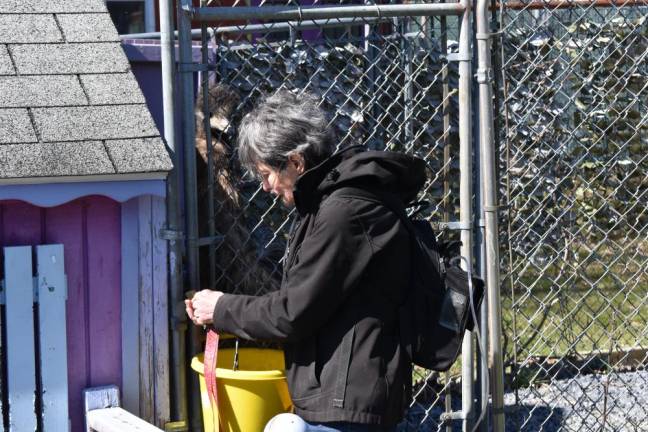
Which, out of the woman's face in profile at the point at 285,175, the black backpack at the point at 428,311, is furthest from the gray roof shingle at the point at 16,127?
the black backpack at the point at 428,311

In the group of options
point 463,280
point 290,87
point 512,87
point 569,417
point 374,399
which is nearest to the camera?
point 374,399

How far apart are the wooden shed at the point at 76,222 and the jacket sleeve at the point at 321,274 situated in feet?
2.18

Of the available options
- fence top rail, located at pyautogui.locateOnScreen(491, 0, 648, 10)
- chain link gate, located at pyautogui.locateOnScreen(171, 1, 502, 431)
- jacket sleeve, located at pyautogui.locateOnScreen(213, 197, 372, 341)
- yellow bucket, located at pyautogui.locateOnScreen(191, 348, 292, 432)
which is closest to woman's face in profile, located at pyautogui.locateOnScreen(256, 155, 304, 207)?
jacket sleeve, located at pyautogui.locateOnScreen(213, 197, 372, 341)

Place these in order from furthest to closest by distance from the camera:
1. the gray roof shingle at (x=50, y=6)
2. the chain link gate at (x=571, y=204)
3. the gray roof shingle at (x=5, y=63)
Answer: the chain link gate at (x=571, y=204), the gray roof shingle at (x=50, y=6), the gray roof shingle at (x=5, y=63)

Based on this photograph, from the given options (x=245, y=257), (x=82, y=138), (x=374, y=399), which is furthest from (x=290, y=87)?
(x=374, y=399)

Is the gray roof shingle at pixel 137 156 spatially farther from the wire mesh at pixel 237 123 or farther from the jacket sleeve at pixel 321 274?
the jacket sleeve at pixel 321 274

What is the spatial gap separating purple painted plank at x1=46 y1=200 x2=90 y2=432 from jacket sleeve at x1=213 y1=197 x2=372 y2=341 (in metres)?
0.79

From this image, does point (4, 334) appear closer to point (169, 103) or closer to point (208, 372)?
point (208, 372)

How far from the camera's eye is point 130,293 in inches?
137

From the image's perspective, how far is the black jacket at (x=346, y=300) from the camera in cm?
288

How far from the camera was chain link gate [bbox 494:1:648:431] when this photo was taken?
457 centimetres

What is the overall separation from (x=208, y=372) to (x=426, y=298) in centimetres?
78

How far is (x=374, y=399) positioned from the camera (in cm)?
292

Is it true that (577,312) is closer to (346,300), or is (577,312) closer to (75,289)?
(346,300)
